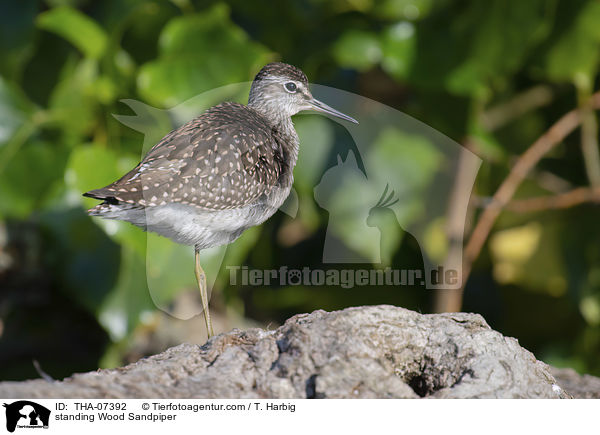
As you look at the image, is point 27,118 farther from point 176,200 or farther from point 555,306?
point 555,306

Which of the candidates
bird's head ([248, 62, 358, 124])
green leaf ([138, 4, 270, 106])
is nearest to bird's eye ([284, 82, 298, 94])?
bird's head ([248, 62, 358, 124])

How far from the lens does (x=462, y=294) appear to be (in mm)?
2559

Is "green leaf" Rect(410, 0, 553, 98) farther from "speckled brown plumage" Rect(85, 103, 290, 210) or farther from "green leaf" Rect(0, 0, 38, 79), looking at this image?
"green leaf" Rect(0, 0, 38, 79)

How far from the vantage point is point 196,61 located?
1669 mm

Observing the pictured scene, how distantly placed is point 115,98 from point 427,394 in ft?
3.88

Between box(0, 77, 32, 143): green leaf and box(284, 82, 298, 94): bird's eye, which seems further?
box(0, 77, 32, 143): green leaf

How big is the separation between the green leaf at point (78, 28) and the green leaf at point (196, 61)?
15.9 inches
